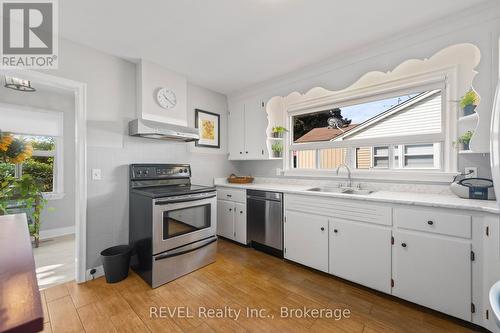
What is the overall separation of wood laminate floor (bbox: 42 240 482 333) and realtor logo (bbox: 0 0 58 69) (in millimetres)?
2190

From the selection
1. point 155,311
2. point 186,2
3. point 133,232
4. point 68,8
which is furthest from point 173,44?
point 155,311

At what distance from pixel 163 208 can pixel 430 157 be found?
9.26 ft

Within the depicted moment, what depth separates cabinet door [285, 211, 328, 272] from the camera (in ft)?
7.58

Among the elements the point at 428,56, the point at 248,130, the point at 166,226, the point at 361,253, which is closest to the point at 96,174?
the point at 166,226

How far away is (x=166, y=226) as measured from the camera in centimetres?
224

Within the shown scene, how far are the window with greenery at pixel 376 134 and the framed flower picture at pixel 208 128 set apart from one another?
1296 millimetres

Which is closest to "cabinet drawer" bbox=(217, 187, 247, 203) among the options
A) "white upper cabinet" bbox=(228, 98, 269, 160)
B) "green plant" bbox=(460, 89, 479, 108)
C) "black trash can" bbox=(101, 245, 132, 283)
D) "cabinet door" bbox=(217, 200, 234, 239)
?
"cabinet door" bbox=(217, 200, 234, 239)

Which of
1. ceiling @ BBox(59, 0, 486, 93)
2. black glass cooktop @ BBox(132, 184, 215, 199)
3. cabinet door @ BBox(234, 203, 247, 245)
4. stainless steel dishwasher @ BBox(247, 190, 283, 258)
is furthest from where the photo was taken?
cabinet door @ BBox(234, 203, 247, 245)

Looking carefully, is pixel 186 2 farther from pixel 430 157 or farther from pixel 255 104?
pixel 430 157

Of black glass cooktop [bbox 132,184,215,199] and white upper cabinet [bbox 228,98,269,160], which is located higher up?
white upper cabinet [bbox 228,98,269,160]

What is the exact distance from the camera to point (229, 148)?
3.86 metres

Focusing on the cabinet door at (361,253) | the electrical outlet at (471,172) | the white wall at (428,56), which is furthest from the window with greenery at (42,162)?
the electrical outlet at (471,172)

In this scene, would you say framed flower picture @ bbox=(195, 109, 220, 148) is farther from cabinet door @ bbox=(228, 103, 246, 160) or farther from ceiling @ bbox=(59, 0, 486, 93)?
ceiling @ bbox=(59, 0, 486, 93)

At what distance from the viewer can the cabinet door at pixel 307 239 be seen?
2311mm
